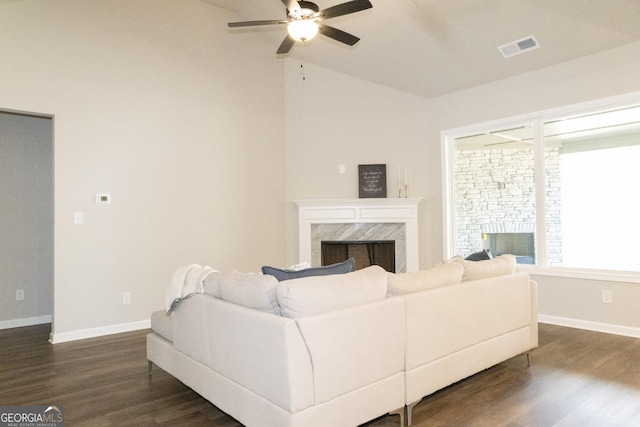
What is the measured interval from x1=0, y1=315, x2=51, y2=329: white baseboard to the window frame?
5.18 meters

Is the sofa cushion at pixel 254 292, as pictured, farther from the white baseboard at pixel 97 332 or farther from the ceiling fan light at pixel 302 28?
the white baseboard at pixel 97 332

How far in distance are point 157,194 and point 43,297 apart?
1943mm

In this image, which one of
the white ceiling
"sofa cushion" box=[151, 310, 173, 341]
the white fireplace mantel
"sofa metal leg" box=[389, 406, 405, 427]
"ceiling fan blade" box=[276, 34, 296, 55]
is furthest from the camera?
the white fireplace mantel

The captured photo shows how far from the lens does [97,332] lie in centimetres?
442

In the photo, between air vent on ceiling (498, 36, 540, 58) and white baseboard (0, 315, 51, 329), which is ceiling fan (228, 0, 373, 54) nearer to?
air vent on ceiling (498, 36, 540, 58)

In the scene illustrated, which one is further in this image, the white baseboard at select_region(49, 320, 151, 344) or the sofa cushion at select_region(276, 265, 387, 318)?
the white baseboard at select_region(49, 320, 151, 344)

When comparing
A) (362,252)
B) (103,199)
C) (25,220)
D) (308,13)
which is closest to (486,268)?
(308,13)

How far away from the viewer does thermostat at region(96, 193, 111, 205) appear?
447cm

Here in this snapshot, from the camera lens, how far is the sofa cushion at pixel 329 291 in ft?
6.82

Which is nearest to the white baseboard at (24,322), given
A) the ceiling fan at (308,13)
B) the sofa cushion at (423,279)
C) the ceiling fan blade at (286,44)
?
the ceiling fan blade at (286,44)

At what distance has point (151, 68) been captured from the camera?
16.1ft

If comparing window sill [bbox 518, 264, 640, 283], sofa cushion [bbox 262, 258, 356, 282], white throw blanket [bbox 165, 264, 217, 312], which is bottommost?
window sill [bbox 518, 264, 640, 283]

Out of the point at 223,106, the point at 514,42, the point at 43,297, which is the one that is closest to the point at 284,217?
the point at 223,106

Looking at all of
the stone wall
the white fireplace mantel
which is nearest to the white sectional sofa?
the stone wall
